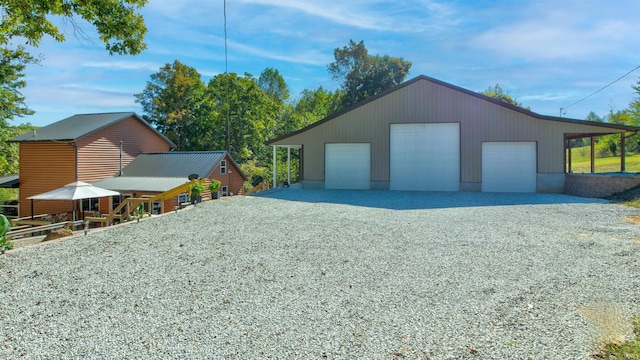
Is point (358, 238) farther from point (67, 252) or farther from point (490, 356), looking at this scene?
point (67, 252)

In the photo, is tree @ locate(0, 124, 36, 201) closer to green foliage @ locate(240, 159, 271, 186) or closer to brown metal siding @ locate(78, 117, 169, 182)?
brown metal siding @ locate(78, 117, 169, 182)

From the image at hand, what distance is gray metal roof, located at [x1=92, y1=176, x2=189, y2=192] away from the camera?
67.7 ft

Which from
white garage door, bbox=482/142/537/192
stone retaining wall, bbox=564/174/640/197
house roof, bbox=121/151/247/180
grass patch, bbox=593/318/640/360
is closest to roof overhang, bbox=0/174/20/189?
house roof, bbox=121/151/247/180

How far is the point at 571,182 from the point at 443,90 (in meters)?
6.72

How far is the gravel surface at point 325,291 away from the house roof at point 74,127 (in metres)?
16.6

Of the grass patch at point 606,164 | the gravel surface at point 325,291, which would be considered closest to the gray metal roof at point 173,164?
the gravel surface at point 325,291

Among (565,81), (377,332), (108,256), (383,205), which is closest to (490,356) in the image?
(377,332)

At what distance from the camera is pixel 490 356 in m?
3.03

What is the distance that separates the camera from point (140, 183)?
21656 mm

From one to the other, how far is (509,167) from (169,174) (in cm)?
1921

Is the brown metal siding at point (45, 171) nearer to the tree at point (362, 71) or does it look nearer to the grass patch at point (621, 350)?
the grass patch at point (621, 350)

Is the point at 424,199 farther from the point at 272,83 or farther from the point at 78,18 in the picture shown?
the point at 272,83

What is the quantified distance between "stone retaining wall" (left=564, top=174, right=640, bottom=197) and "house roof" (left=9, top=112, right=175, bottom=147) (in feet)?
82.9

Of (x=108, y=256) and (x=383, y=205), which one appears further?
(x=383, y=205)
